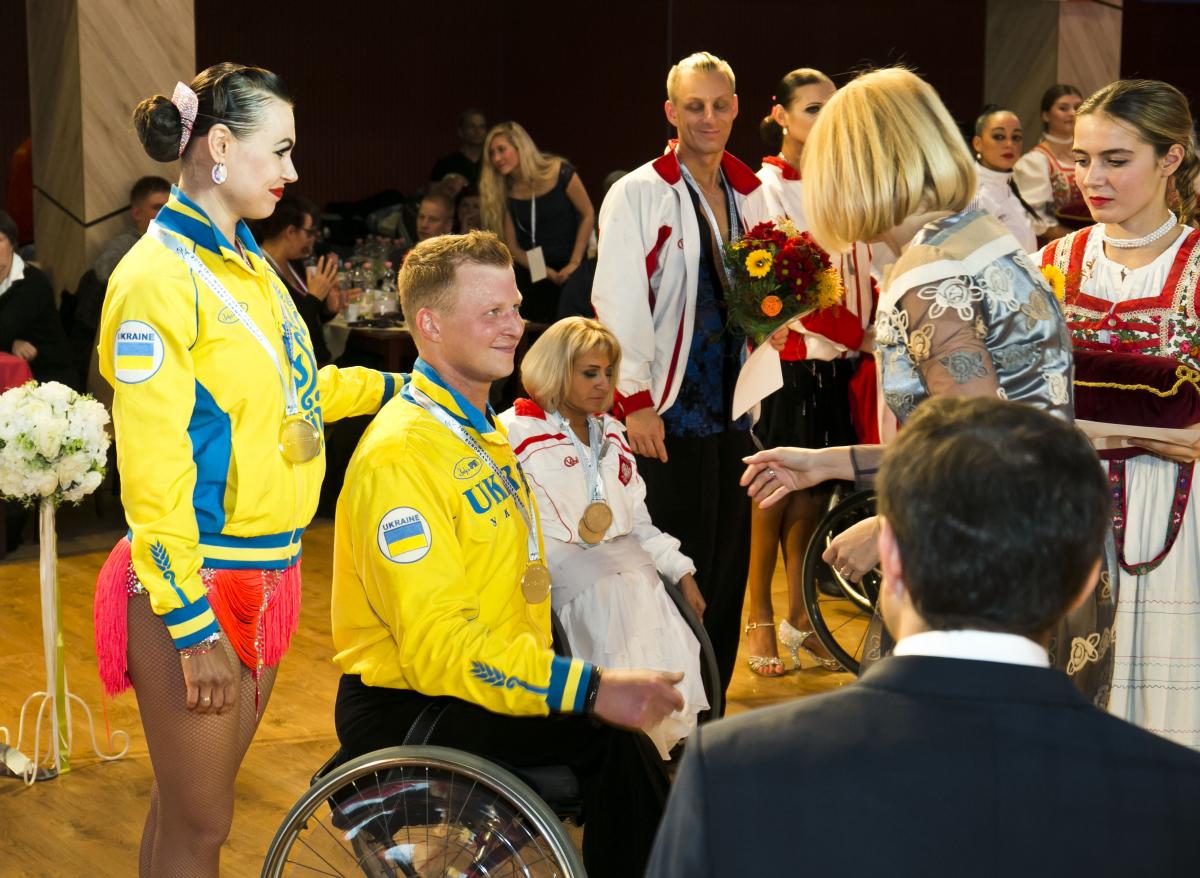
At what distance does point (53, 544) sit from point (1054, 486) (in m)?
3.20

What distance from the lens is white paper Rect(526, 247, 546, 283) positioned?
7.54m

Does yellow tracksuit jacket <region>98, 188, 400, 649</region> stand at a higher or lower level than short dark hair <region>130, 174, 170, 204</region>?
lower

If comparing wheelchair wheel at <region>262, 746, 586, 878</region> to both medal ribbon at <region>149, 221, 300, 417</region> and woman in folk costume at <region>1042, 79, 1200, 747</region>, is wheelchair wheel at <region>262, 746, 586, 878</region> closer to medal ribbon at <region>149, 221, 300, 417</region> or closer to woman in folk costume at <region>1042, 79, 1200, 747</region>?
medal ribbon at <region>149, 221, 300, 417</region>

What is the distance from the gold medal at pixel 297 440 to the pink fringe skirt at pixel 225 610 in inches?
7.4


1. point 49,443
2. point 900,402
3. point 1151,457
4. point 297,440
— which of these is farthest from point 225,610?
point 1151,457

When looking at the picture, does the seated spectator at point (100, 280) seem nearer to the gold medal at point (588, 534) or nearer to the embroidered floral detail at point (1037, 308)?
the gold medal at point (588, 534)

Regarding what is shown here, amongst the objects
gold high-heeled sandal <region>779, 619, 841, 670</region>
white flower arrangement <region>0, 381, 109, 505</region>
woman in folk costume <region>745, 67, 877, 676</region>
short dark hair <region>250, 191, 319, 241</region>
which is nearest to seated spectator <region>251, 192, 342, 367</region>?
short dark hair <region>250, 191, 319, 241</region>

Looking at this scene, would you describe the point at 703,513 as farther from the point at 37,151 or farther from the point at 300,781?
the point at 37,151

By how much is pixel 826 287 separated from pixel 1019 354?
6.02 ft

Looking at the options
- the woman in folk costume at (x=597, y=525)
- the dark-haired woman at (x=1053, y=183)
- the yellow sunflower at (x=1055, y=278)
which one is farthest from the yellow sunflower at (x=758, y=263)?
the dark-haired woman at (x=1053, y=183)

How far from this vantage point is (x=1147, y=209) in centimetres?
296

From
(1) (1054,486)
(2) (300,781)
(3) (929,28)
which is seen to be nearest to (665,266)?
(2) (300,781)

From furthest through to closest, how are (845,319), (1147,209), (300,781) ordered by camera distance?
(845,319) → (300,781) → (1147,209)

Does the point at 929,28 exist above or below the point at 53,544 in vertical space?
above
